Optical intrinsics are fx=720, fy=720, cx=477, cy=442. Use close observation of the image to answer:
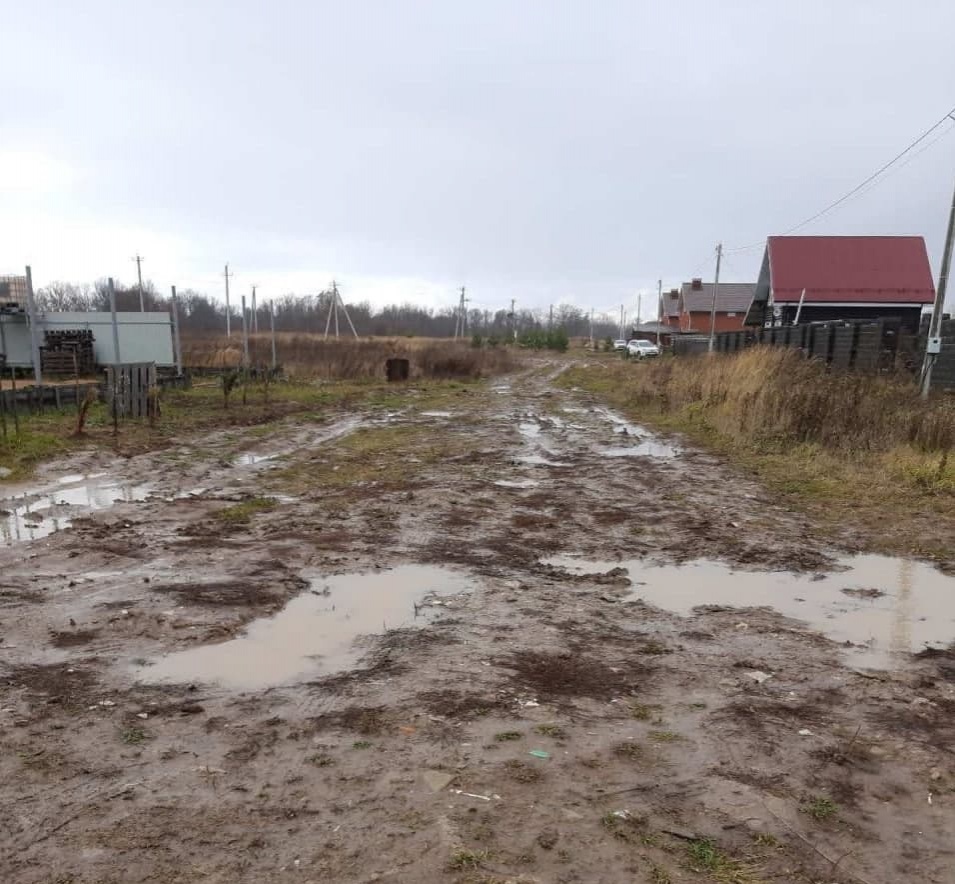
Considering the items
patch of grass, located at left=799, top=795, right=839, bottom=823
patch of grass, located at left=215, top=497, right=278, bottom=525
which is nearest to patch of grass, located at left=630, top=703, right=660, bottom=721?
patch of grass, located at left=799, top=795, right=839, bottom=823

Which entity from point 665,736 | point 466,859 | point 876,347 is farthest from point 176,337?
point 466,859

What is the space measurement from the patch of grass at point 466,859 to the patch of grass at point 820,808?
1194 mm

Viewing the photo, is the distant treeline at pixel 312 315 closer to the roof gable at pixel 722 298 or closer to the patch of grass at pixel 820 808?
the roof gable at pixel 722 298

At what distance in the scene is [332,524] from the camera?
6977mm

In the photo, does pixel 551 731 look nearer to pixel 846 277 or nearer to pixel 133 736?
pixel 133 736

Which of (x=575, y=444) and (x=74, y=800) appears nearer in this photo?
(x=74, y=800)

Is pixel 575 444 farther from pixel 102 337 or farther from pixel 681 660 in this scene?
pixel 102 337

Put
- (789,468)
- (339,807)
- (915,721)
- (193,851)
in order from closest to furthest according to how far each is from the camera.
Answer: (193,851) → (339,807) → (915,721) → (789,468)

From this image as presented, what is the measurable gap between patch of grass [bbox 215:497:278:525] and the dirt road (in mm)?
51

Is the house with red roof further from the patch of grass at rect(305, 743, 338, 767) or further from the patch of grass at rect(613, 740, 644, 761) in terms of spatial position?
the patch of grass at rect(305, 743, 338, 767)

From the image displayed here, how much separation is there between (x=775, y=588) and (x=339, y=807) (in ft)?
12.5

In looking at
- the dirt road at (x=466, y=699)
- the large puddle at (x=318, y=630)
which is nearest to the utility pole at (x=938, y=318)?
the dirt road at (x=466, y=699)

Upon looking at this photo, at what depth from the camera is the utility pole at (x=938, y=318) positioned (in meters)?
11.7

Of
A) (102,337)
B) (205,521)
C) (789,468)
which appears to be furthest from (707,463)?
(102,337)
